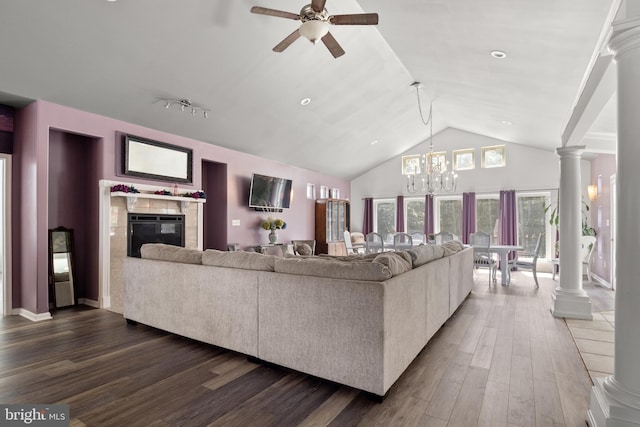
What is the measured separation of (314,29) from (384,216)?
302 inches

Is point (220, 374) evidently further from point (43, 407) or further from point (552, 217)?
point (552, 217)

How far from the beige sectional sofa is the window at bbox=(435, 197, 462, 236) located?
5863 millimetres

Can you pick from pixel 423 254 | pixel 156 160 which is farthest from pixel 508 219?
pixel 156 160

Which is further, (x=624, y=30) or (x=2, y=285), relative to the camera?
(x=2, y=285)

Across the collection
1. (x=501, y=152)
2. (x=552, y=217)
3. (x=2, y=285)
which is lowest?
(x=2, y=285)

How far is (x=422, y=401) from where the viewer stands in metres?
2.01

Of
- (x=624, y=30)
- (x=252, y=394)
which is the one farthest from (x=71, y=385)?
(x=624, y=30)

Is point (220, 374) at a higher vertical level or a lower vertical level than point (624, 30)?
lower

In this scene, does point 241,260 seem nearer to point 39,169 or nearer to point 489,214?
point 39,169

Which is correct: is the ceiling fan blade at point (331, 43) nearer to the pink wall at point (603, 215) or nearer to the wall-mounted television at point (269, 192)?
the wall-mounted television at point (269, 192)

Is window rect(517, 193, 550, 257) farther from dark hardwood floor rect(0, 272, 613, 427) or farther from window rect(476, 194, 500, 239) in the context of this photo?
dark hardwood floor rect(0, 272, 613, 427)

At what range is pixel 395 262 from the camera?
229 cm

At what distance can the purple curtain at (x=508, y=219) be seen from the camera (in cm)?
786

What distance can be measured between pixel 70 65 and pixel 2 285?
273cm
